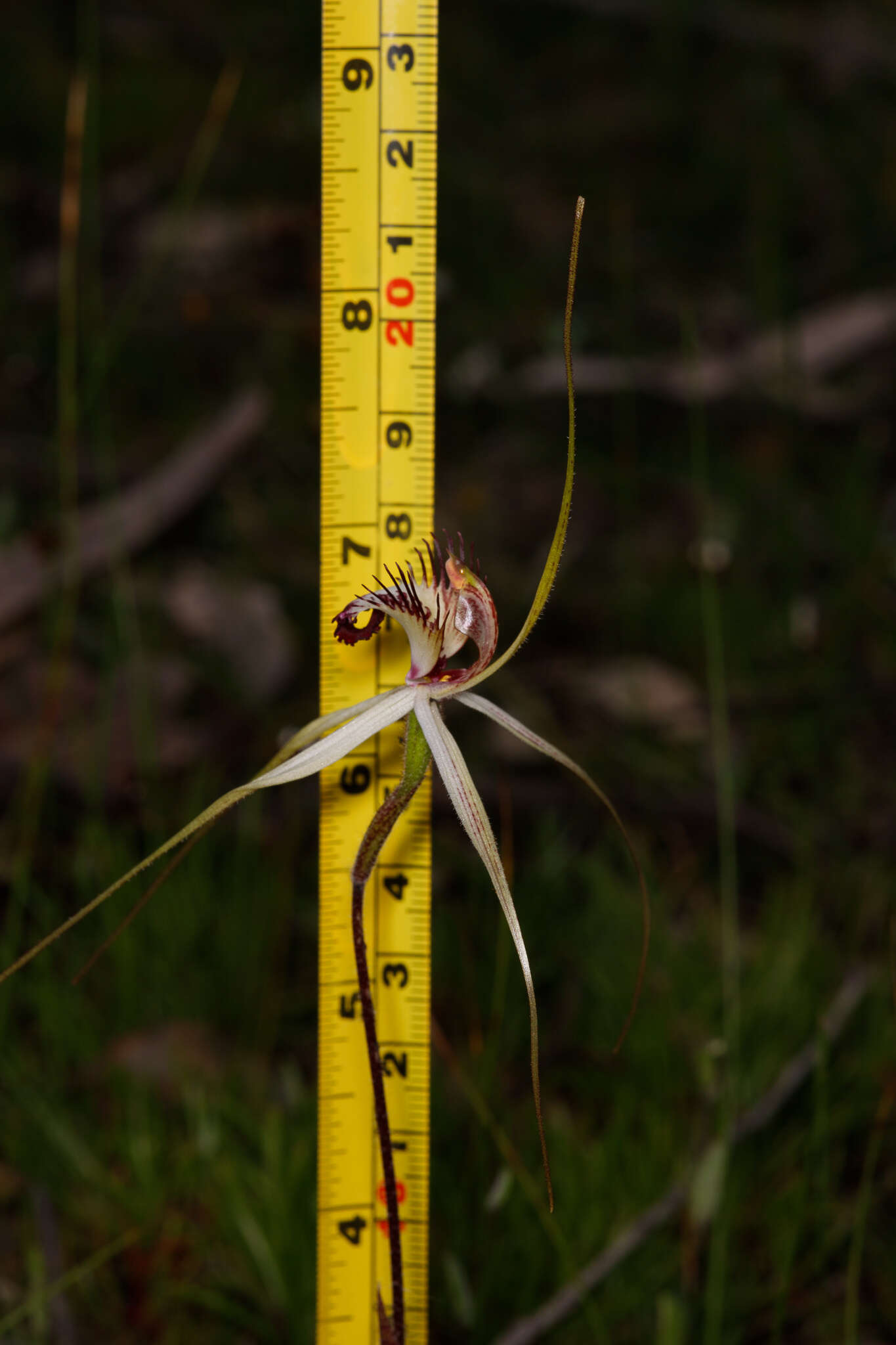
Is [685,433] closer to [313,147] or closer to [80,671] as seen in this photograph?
[80,671]

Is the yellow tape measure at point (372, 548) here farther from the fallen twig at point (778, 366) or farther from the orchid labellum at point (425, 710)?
the fallen twig at point (778, 366)

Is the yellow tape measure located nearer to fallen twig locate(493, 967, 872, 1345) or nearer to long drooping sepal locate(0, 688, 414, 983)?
fallen twig locate(493, 967, 872, 1345)

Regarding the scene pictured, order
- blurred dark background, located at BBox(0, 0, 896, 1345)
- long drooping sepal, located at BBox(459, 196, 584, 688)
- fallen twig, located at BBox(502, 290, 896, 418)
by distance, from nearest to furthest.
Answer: long drooping sepal, located at BBox(459, 196, 584, 688) < blurred dark background, located at BBox(0, 0, 896, 1345) < fallen twig, located at BBox(502, 290, 896, 418)

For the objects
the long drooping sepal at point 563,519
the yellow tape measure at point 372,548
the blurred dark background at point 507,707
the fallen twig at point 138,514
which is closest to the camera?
the long drooping sepal at point 563,519

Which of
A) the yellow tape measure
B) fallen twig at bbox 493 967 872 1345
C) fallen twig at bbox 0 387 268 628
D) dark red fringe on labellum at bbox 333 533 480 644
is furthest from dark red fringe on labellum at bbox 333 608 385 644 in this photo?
fallen twig at bbox 0 387 268 628

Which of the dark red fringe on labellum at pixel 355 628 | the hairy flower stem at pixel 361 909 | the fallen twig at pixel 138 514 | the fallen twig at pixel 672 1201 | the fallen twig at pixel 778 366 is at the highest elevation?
the fallen twig at pixel 778 366

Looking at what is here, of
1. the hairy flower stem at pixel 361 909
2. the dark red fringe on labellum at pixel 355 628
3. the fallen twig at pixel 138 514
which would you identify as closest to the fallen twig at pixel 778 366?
the fallen twig at pixel 138 514

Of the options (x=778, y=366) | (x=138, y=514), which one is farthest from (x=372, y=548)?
(x=778, y=366)
